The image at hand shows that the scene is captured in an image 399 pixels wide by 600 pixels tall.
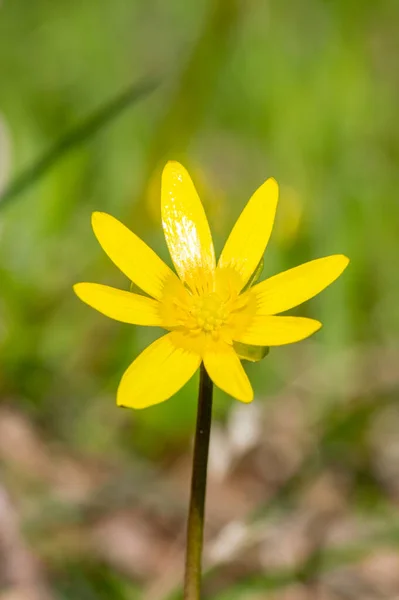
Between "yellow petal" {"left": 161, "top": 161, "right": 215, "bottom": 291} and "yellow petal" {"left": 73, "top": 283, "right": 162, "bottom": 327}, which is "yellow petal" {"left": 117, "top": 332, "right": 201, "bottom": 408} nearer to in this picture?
"yellow petal" {"left": 73, "top": 283, "right": 162, "bottom": 327}

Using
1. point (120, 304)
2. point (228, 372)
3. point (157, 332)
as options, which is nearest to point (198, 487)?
point (228, 372)

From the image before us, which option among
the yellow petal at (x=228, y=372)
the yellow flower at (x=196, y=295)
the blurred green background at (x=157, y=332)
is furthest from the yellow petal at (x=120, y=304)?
the blurred green background at (x=157, y=332)

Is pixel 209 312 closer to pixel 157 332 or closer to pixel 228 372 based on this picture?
pixel 228 372

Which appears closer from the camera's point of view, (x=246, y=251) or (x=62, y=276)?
(x=246, y=251)

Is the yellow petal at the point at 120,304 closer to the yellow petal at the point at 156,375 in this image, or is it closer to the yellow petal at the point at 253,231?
the yellow petal at the point at 156,375

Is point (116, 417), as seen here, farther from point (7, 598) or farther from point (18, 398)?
point (7, 598)

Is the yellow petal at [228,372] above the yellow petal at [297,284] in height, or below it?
below

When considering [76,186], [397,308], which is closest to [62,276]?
[76,186]
